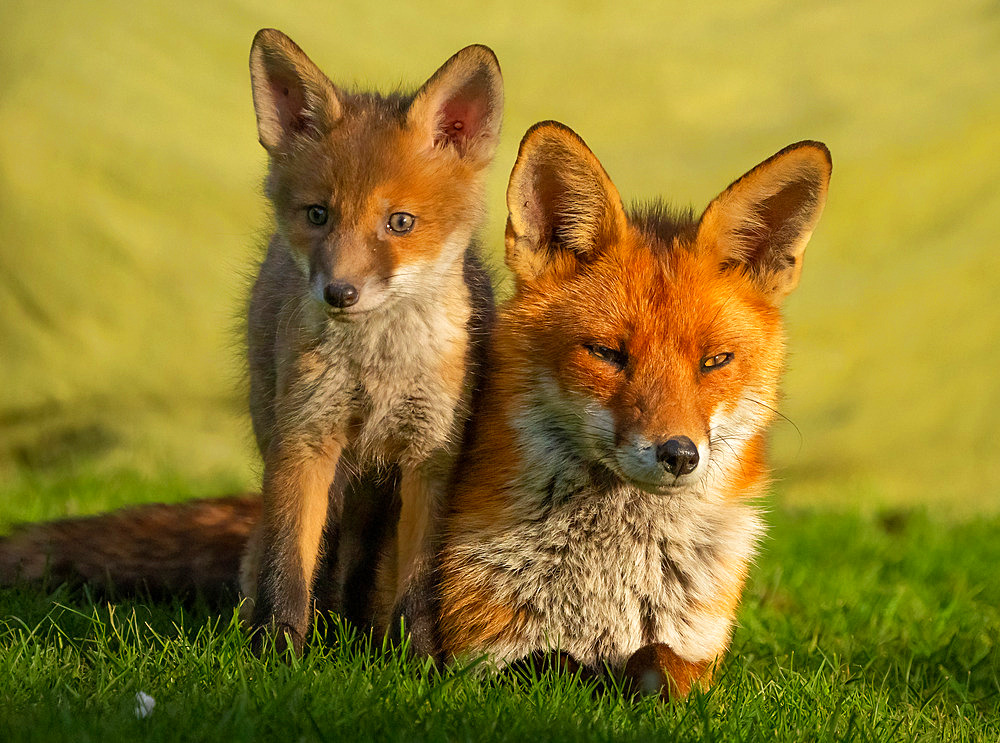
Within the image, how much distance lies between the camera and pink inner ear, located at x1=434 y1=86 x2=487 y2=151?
3477mm

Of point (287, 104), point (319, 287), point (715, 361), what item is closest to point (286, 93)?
point (287, 104)

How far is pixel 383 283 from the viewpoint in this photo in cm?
315

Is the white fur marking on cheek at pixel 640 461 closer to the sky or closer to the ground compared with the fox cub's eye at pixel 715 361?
closer to the ground

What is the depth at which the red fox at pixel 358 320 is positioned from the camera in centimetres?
317

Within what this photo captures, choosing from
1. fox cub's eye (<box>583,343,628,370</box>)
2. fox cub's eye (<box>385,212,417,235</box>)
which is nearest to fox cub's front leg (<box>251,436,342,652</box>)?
fox cub's eye (<box>385,212,417,235</box>)

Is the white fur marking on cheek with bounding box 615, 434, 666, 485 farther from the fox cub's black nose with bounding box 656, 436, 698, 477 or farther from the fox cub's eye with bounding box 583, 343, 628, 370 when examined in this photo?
the fox cub's eye with bounding box 583, 343, 628, 370

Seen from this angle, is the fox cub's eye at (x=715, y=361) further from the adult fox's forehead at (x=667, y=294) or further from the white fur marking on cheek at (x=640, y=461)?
the white fur marking on cheek at (x=640, y=461)

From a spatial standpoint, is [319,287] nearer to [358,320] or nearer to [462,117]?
[358,320]

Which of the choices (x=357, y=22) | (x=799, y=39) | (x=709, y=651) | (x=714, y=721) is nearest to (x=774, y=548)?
(x=709, y=651)

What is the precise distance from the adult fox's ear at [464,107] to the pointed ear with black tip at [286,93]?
0.25 meters

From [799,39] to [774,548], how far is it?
3379 millimetres

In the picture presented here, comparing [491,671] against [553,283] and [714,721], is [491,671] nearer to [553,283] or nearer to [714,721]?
[714,721]

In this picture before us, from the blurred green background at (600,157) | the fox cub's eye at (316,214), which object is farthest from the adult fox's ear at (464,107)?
the blurred green background at (600,157)

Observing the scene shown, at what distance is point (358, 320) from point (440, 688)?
1.00 metres
